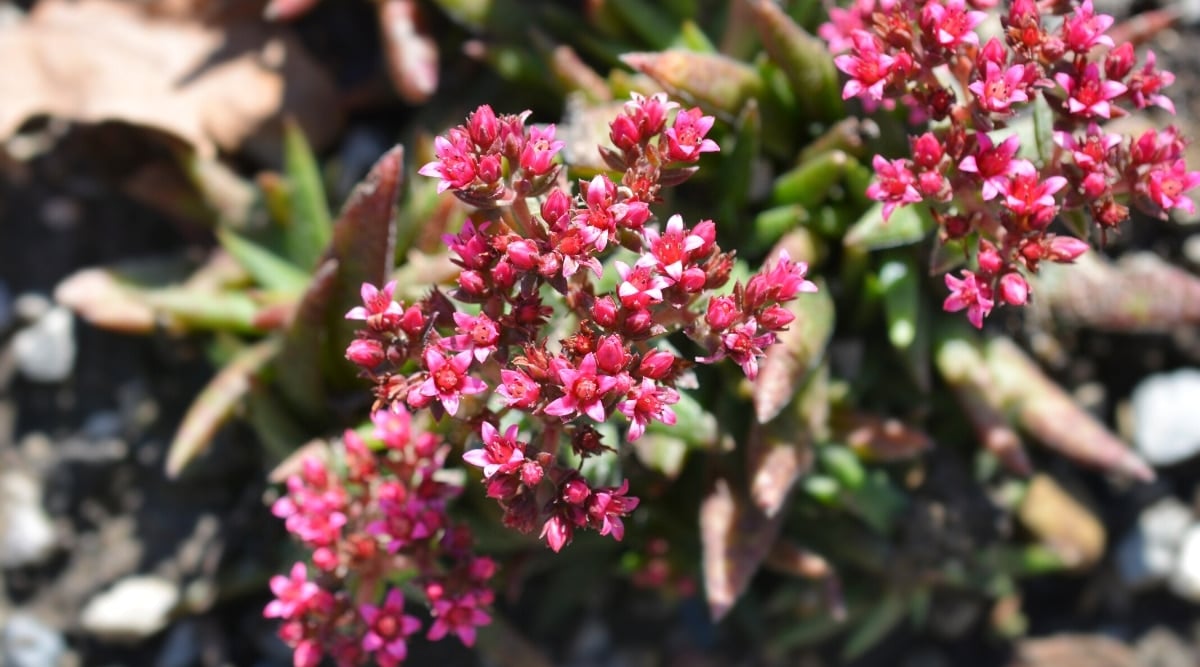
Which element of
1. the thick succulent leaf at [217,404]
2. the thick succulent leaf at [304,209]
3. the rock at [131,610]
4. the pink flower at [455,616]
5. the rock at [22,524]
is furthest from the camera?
the rock at [22,524]

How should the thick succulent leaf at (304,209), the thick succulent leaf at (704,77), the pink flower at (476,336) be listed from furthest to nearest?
the thick succulent leaf at (304,209) < the thick succulent leaf at (704,77) < the pink flower at (476,336)

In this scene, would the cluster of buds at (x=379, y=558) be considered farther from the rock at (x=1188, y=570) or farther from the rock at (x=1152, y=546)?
the rock at (x=1188, y=570)

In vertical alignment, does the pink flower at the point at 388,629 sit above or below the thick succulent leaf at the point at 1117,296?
above

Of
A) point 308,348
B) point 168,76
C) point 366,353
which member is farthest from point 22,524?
point 366,353

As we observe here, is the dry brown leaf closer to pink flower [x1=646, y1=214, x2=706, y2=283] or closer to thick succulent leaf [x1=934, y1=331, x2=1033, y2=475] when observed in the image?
pink flower [x1=646, y1=214, x2=706, y2=283]

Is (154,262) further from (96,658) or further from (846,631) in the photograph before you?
(846,631)

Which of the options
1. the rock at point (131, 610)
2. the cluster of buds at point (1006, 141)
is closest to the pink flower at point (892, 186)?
the cluster of buds at point (1006, 141)

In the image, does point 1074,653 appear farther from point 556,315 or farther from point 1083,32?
point 556,315
